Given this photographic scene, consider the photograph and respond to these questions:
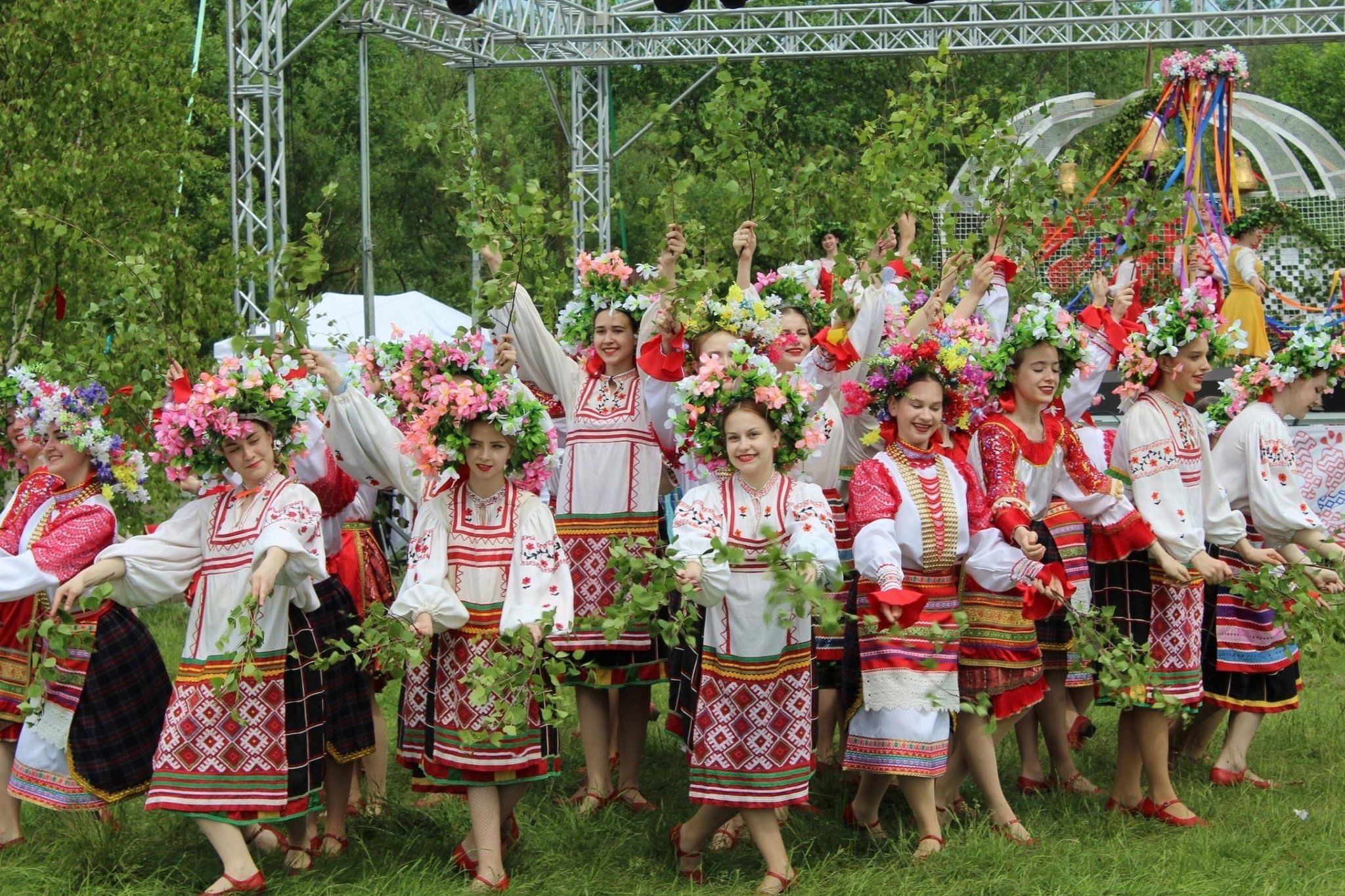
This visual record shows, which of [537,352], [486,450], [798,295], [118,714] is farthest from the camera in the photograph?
[798,295]

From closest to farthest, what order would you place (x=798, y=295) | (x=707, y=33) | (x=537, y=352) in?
1. (x=537, y=352)
2. (x=798, y=295)
3. (x=707, y=33)

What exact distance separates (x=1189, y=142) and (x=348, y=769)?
9105 mm

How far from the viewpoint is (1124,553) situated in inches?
226

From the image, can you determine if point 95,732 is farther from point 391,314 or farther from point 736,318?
point 391,314

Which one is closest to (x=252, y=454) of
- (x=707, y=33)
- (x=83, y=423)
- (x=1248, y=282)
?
(x=83, y=423)

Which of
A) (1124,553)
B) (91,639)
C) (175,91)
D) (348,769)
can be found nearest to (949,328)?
(1124,553)

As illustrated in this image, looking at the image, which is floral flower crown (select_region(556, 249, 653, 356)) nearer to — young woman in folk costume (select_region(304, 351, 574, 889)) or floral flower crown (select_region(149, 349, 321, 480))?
young woman in folk costume (select_region(304, 351, 574, 889))

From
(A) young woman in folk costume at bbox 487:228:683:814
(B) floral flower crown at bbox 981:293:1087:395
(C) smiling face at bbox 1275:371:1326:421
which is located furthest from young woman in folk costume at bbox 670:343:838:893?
(C) smiling face at bbox 1275:371:1326:421

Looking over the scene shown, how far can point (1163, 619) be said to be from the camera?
5.78 metres

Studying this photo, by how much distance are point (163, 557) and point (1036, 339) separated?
3.02 m

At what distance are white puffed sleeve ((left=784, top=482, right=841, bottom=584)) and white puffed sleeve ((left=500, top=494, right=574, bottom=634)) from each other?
0.71 m

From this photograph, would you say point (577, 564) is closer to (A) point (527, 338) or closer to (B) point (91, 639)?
(A) point (527, 338)

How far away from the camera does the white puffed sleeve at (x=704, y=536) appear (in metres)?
4.87

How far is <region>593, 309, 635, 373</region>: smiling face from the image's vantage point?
19.6ft
